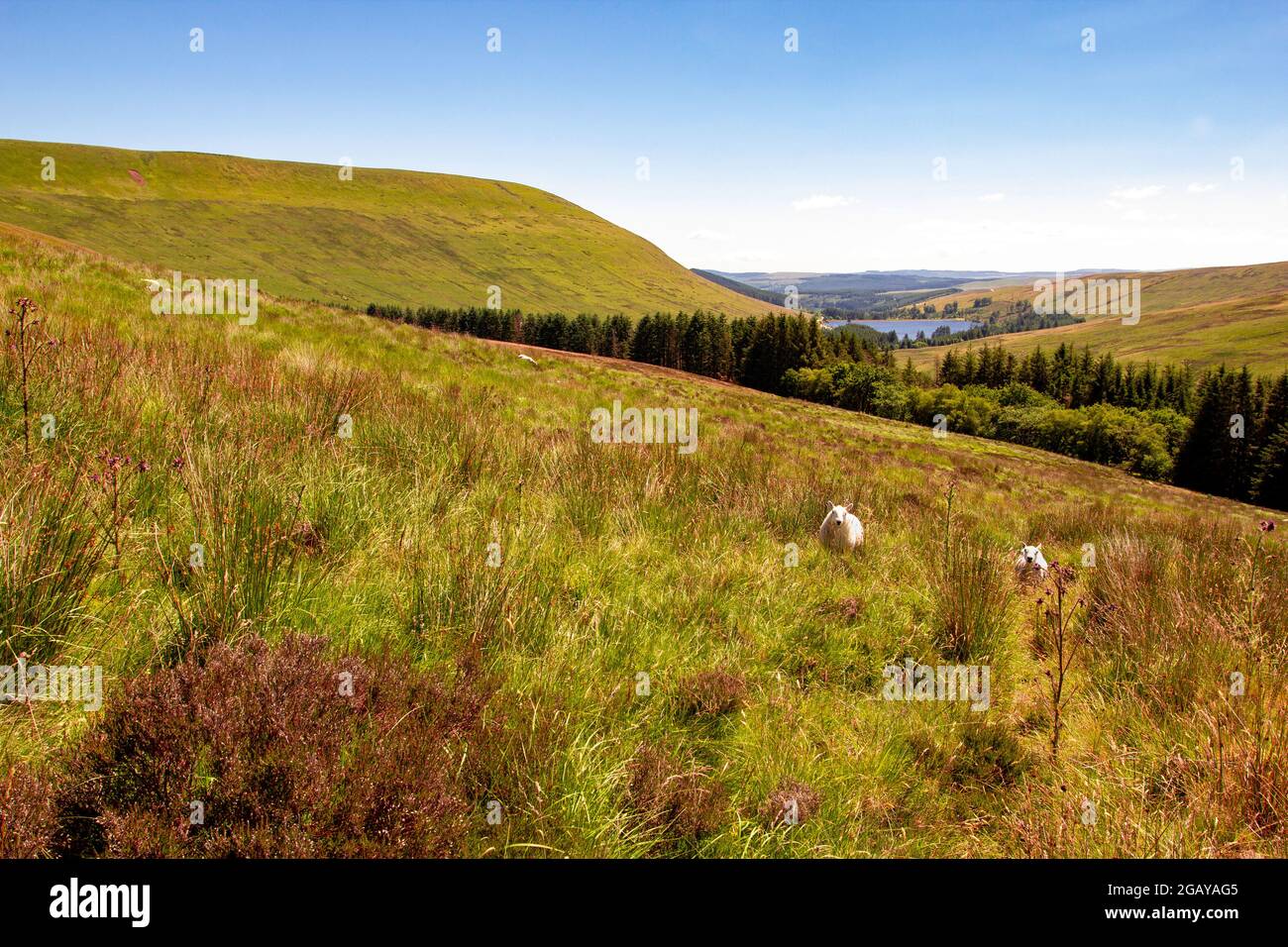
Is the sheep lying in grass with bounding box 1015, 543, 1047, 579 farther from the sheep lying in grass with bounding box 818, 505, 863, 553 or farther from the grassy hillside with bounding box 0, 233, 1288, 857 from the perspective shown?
the sheep lying in grass with bounding box 818, 505, 863, 553

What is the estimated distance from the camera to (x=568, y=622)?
3.17 m

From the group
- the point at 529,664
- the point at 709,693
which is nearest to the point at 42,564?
the point at 529,664

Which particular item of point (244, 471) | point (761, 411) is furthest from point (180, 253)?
point (244, 471)

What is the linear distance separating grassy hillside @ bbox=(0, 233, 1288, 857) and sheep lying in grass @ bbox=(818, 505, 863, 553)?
223 mm

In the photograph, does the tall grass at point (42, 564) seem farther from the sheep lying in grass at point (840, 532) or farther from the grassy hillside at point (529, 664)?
the sheep lying in grass at point (840, 532)

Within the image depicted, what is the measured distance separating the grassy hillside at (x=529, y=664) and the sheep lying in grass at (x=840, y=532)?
0.22 meters

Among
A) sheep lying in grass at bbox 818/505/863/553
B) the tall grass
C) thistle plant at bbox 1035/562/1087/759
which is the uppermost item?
the tall grass

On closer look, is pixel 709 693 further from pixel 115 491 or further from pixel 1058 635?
pixel 115 491

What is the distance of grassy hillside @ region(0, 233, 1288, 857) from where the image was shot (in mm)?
1729

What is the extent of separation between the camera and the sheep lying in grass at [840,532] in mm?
5465

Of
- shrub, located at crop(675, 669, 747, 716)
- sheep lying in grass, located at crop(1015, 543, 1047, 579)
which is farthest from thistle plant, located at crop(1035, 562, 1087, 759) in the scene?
shrub, located at crop(675, 669, 747, 716)

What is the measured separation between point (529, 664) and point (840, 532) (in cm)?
355
